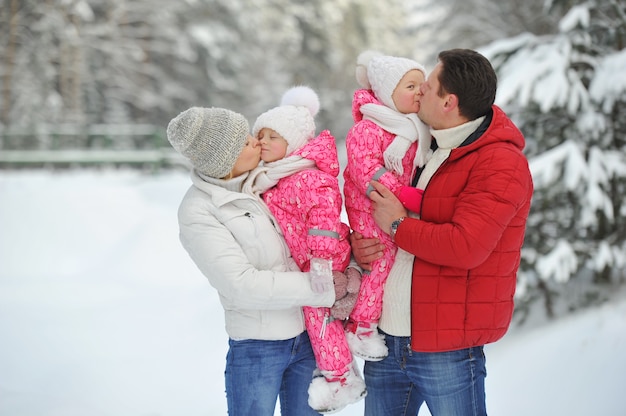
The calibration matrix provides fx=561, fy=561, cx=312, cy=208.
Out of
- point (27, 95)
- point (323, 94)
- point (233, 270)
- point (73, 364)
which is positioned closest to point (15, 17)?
point (27, 95)

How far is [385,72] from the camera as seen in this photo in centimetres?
227

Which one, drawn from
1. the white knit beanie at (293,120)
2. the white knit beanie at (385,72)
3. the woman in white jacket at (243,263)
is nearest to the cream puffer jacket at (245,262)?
the woman in white jacket at (243,263)

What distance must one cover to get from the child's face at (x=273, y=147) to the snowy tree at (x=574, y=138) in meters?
3.42

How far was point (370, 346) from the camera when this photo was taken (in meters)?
2.29

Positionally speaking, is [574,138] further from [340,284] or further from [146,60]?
[146,60]

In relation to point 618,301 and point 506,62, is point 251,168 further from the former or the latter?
point 618,301

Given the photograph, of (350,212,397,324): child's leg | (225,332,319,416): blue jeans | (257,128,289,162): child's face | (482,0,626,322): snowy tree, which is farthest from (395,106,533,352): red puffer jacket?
(482,0,626,322): snowy tree

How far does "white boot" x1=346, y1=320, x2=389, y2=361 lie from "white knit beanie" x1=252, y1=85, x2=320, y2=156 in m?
0.81

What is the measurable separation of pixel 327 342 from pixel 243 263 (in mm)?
490

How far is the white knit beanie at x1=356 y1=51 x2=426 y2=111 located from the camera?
7.38 ft

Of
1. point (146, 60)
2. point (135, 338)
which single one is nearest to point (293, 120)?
point (135, 338)

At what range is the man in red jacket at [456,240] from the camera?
1.95 m

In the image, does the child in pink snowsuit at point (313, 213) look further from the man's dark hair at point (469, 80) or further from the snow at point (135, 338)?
the snow at point (135, 338)

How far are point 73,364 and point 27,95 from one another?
595 inches
